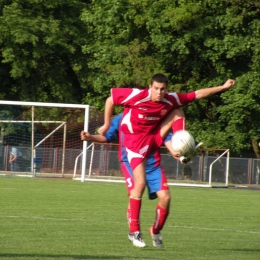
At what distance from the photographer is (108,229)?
11.6 metres

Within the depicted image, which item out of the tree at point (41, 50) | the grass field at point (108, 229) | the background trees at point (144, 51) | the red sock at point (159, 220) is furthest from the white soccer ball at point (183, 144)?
the tree at point (41, 50)

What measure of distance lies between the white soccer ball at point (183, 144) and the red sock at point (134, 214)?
2.74ft

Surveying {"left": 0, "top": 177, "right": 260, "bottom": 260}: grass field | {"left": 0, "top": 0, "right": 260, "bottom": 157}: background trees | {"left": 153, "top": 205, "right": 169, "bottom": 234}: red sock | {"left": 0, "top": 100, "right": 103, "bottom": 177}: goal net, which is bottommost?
{"left": 0, "top": 177, "right": 260, "bottom": 260}: grass field

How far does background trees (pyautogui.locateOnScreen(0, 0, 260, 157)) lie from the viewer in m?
36.7

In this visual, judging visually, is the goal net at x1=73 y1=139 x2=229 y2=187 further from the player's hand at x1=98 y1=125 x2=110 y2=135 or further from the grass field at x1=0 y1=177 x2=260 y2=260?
the player's hand at x1=98 y1=125 x2=110 y2=135

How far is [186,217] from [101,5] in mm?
27690

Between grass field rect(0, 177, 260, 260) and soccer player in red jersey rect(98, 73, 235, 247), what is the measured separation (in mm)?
406

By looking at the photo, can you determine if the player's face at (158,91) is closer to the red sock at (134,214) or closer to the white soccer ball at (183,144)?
the white soccer ball at (183,144)

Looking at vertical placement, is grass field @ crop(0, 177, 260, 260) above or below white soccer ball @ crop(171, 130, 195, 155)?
below

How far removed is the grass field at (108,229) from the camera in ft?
28.8

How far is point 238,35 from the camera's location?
36.5m

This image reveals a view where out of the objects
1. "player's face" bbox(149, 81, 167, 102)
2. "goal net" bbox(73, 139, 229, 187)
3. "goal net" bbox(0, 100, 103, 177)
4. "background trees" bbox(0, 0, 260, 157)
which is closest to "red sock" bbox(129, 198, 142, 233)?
"player's face" bbox(149, 81, 167, 102)

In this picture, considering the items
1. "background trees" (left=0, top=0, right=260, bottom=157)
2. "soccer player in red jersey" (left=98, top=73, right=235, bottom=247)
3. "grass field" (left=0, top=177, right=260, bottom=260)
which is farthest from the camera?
"background trees" (left=0, top=0, right=260, bottom=157)

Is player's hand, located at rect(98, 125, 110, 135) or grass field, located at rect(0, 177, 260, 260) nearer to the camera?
grass field, located at rect(0, 177, 260, 260)
